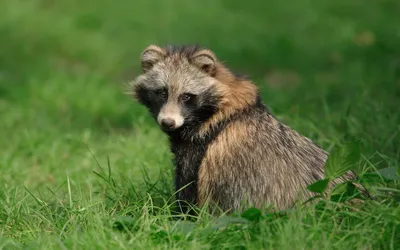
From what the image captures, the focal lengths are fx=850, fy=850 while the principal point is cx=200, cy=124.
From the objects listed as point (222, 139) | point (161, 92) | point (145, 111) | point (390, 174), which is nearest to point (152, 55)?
point (161, 92)

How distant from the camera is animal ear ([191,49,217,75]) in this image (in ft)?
17.3

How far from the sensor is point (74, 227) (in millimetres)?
4707

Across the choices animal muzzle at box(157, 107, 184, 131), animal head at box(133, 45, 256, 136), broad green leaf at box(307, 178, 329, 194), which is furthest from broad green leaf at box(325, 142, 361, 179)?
animal muzzle at box(157, 107, 184, 131)

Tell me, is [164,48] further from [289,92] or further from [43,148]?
[289,92]

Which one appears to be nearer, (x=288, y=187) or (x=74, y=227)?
(x=74, y=227)

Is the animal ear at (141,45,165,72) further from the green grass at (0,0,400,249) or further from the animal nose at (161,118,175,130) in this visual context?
the green grass at (0,0,400,249)

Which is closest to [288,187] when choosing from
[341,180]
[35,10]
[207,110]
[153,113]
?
[341,180]

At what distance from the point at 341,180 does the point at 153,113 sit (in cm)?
128

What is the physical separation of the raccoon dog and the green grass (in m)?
0.26

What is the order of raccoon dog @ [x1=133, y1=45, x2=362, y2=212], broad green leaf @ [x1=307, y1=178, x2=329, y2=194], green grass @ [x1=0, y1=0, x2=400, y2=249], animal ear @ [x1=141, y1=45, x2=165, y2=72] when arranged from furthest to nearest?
animal ear @ [x1=141, y1=45, x2=165, y2=72] → raccoon dog @ [x1=133, y1=45, x2=362, y2=212] → broad green leaf @ [x1=307, y1=178, x2=329, y2=194] → green grass @ [x1=0, y1=0, x2=400, y2=249]

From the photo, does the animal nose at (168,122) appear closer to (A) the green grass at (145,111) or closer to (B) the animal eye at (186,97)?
(B) the animal eye at (186,97)

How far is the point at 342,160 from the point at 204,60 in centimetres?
110

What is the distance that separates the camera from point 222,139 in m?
5.18

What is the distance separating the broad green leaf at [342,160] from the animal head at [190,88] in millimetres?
744
